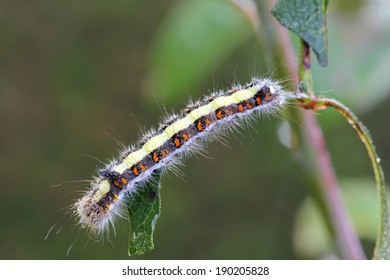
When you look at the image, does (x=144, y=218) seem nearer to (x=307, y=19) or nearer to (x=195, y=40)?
(x=307, y=19)

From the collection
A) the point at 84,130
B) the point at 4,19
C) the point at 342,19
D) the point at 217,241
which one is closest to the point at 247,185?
the point at 217,241

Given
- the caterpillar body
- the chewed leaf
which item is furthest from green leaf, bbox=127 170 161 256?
the chewed leaf

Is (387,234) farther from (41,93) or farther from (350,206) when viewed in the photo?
(41,93)

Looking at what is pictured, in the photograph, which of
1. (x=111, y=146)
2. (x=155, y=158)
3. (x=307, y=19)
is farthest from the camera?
(x=111, y=146)

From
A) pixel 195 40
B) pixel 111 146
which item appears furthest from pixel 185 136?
pixel 111 146

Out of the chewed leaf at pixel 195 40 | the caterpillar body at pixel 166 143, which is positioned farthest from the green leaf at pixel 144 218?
the chewed leaf at pixel 195 40
